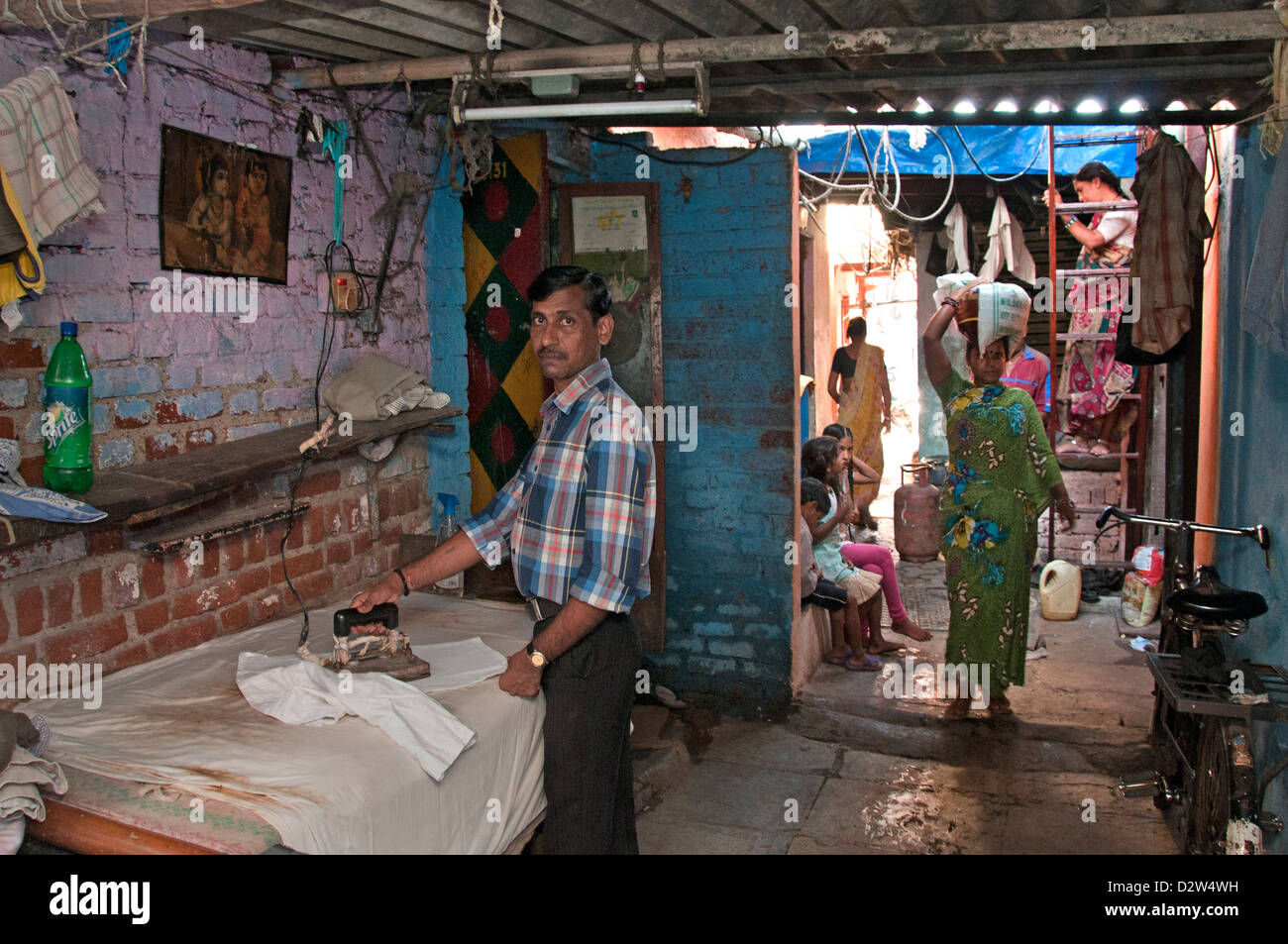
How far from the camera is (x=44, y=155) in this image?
2543mm

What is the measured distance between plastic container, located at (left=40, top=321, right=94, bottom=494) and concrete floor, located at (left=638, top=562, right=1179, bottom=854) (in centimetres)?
251

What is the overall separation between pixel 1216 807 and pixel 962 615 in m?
1.84

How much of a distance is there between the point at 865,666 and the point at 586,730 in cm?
330

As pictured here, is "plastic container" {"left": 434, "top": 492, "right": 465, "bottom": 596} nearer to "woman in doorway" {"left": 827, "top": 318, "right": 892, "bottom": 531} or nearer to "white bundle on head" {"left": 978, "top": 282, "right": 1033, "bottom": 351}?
"white bundle on head" {"left": 978, "top": 282, "right": 1033, "bottom": 351}

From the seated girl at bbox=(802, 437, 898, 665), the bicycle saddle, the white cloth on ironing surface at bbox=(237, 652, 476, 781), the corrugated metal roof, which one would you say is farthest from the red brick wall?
the bicycle saddle

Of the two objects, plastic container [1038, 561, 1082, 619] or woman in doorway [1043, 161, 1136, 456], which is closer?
plastic container [1038, 561, 1082, 619]

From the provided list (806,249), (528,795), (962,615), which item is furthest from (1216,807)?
(806,249)

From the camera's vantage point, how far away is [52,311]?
2783 mm

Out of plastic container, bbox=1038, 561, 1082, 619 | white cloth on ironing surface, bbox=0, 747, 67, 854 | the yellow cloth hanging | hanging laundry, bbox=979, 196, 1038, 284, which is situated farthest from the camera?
hanging laundry, bbox=979, 196, 1038, 284

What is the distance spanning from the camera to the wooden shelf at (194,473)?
2.69 meters

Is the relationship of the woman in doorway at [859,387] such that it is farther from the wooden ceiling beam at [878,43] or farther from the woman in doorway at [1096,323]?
the wooden ceiling beam at [878,43]

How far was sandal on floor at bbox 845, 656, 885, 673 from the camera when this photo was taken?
5.92 m

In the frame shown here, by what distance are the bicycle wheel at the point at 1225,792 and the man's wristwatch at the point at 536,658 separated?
85.6 inches
